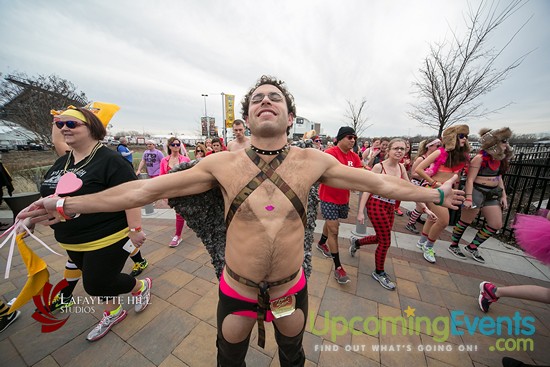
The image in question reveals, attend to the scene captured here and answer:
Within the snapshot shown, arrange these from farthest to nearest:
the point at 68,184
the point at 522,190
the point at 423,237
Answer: the point at 522,190
the point at 423,237
the point at 68,184

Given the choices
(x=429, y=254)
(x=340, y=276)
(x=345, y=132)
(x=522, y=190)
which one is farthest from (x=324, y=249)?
(x=522, y=190)

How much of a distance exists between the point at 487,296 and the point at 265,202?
3505 mm

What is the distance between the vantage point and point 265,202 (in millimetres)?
1442

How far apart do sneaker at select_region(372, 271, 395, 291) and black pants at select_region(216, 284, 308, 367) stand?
2.07 metres

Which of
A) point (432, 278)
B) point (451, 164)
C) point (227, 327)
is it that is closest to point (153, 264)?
point (227, 327)

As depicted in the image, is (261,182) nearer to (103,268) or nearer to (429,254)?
(103,268)

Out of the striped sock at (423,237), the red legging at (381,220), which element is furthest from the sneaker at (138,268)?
the striped sock at (423,237)

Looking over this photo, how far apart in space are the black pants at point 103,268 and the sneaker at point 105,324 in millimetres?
393

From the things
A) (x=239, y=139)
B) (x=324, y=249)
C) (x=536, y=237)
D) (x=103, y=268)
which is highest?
(x=239, y=139)

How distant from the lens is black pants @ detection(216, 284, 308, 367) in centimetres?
153

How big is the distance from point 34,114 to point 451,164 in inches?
785

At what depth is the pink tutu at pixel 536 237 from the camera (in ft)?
6.35

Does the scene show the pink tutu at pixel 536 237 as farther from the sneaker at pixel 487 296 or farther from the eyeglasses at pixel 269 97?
the eyeglasses at pixel 269 97

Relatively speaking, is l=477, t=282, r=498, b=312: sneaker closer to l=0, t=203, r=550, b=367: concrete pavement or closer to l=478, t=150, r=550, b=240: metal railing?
l=0, t=203, r=550, b=367: concrete pavement
